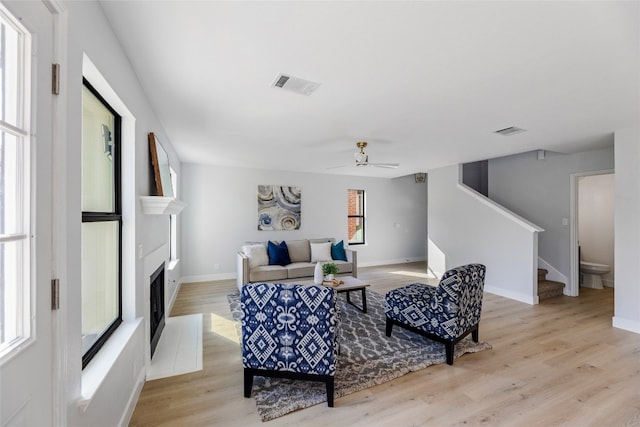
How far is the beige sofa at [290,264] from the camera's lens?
464cm

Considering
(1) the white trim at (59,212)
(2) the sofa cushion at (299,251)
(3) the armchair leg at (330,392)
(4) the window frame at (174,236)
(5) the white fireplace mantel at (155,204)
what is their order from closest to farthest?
(1) the white trim at (59,212) → (3) the armchair leg at (330,392) → (5) the white fireplace mantel at (155,204) → (4) the window frame at (174,236) → (2) the sofa cushion at (299,251)

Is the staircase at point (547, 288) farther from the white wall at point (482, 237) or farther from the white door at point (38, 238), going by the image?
the white door at point (38, 238)

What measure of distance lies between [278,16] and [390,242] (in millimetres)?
6769

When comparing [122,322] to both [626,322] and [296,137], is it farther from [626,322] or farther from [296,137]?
[626,322]

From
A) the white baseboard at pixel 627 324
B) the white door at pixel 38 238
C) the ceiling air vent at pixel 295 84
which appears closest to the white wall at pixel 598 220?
the white baseboard at pixel 627 324

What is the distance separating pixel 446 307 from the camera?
2.59m

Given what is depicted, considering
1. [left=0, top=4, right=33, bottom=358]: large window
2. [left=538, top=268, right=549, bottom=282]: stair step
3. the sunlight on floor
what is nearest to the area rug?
the sunlight on floor

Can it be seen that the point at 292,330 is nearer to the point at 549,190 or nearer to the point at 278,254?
the point at 278,254

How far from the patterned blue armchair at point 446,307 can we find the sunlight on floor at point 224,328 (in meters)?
1.78

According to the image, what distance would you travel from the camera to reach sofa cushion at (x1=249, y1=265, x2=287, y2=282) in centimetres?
462

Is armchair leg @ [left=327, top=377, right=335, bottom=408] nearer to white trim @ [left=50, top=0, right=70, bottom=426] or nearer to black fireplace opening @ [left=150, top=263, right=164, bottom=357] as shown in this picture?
white trim @ [left=50, top=0, right=70, bottom=426]

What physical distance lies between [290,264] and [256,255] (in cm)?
66

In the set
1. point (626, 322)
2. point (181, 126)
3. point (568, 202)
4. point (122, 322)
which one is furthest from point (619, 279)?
point (181, 126)

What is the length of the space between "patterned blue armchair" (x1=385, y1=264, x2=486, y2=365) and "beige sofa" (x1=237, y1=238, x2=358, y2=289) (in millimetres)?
2127
